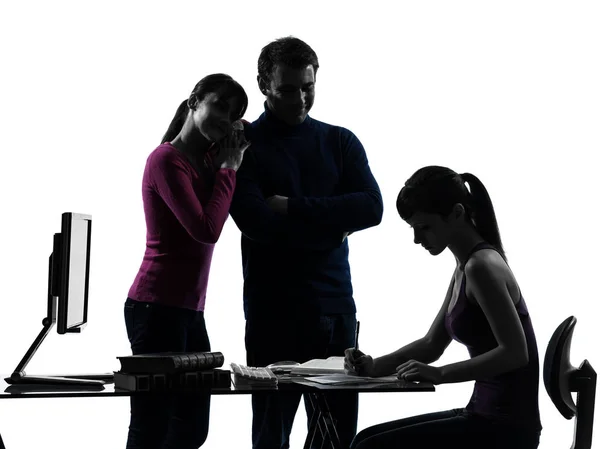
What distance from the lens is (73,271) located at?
8.99 feet

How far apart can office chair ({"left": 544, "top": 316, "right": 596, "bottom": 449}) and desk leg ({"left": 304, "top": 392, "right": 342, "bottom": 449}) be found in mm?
613

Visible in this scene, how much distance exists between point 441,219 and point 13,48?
10.4ft

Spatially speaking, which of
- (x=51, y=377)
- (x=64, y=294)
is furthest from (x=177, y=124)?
(x=51, y=377)

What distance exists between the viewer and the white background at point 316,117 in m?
5.03

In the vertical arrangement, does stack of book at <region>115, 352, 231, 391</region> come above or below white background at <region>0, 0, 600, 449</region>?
below

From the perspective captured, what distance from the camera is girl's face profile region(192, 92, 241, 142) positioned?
10.3 feet

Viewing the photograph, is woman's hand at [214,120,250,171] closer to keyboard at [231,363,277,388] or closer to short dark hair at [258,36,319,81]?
short dark hair at [258,36,319,81]

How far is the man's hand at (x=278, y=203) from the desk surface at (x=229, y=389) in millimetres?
763

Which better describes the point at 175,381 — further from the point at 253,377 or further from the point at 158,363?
the point at 253,377

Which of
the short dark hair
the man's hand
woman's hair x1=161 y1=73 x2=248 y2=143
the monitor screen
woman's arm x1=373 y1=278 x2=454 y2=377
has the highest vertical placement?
the short dark hair

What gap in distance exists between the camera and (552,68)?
5309 millimetres

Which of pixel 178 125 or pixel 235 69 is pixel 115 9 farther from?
pixel 178 125

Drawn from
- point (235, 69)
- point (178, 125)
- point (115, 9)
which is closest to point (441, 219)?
point (178, 125)

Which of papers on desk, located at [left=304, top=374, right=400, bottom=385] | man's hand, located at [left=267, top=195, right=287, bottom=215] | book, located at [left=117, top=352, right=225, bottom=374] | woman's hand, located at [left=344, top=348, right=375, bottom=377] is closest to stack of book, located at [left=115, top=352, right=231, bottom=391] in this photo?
book, located at [left=117, top=352, right=225, bottom=374]
